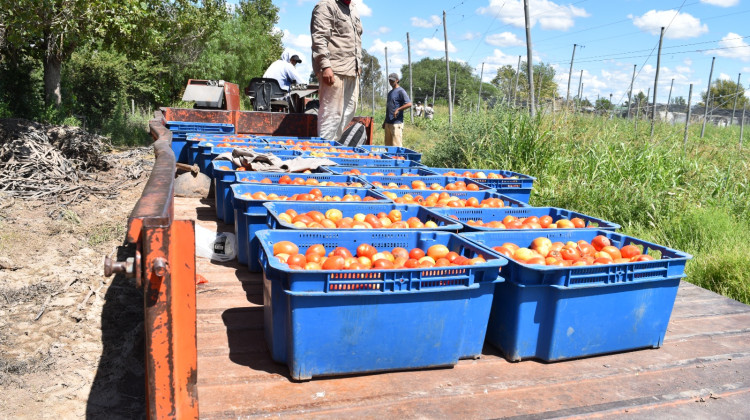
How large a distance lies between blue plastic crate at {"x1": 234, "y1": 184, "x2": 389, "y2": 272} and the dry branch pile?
18.6 feet

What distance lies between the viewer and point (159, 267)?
5.62 feet

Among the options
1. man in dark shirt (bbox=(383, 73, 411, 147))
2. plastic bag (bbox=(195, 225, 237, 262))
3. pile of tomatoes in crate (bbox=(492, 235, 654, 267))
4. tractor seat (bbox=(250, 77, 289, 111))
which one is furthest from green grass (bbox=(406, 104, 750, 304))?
plastic bag (bbox=(195, 225, 237, 262))

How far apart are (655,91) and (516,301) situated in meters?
12.9

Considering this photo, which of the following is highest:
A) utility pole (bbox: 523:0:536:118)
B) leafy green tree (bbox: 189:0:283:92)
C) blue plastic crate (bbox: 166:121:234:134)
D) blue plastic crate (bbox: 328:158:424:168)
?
leafy green tree (bbox: 189:0:283:92)

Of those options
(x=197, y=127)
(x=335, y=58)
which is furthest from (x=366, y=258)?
(x=197, y=127)

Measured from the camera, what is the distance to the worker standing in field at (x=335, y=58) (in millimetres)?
7867

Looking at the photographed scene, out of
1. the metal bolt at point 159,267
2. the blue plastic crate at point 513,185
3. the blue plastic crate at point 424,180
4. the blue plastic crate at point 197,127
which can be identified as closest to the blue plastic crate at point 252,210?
the blue plastic crate at point 424,180

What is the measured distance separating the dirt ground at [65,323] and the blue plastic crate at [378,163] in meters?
2.49

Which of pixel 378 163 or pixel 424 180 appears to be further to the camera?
pixel 378 163

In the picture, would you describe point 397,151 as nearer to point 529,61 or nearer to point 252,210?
point 529,61

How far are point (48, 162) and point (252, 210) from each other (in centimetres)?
779

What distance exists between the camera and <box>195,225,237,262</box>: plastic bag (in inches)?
176

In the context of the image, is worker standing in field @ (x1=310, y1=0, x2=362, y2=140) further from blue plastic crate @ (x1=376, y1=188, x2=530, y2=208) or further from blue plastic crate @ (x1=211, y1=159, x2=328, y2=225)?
blue plastic crate @ (x1=376, y1=188, x2=530, y2=208)

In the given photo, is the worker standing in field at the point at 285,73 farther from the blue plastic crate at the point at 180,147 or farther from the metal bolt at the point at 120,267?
the metal bolt at the point at 120,267
